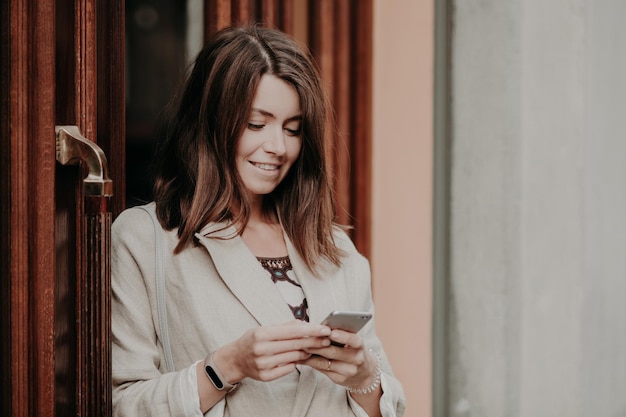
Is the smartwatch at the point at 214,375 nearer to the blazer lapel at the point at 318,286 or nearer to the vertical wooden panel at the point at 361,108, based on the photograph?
the blazer lapel at the point at 318,286

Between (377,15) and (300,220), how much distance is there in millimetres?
1202

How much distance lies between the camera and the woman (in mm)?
1570

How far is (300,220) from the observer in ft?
6.24

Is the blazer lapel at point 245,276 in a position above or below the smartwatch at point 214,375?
above

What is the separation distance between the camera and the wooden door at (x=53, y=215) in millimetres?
1324

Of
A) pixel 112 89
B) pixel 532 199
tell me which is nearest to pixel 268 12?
pixel 112 89

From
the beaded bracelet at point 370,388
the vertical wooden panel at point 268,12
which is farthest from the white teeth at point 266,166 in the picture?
the vertical wooden panel at point 268,12

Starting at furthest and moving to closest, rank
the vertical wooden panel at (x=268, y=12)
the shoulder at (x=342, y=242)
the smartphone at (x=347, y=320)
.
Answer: the vertical wooden panel at (x=268, y=12) → the shoulder at (x=342, y=242) → the smartphone at (x=347, y=320)

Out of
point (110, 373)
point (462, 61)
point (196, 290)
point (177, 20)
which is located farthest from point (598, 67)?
point (110, 373)

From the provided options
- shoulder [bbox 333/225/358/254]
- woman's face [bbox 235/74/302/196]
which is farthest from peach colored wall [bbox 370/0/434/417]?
woman's face [bbox 235/74/302/196]

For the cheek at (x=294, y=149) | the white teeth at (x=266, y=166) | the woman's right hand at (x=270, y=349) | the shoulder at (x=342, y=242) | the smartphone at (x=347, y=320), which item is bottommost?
the woman's right hand at (x=270, y=349)

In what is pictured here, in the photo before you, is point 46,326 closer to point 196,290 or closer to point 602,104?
point 196,290

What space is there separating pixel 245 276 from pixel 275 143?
11.8 inches

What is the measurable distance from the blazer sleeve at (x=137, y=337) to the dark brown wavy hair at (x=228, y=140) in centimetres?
8
